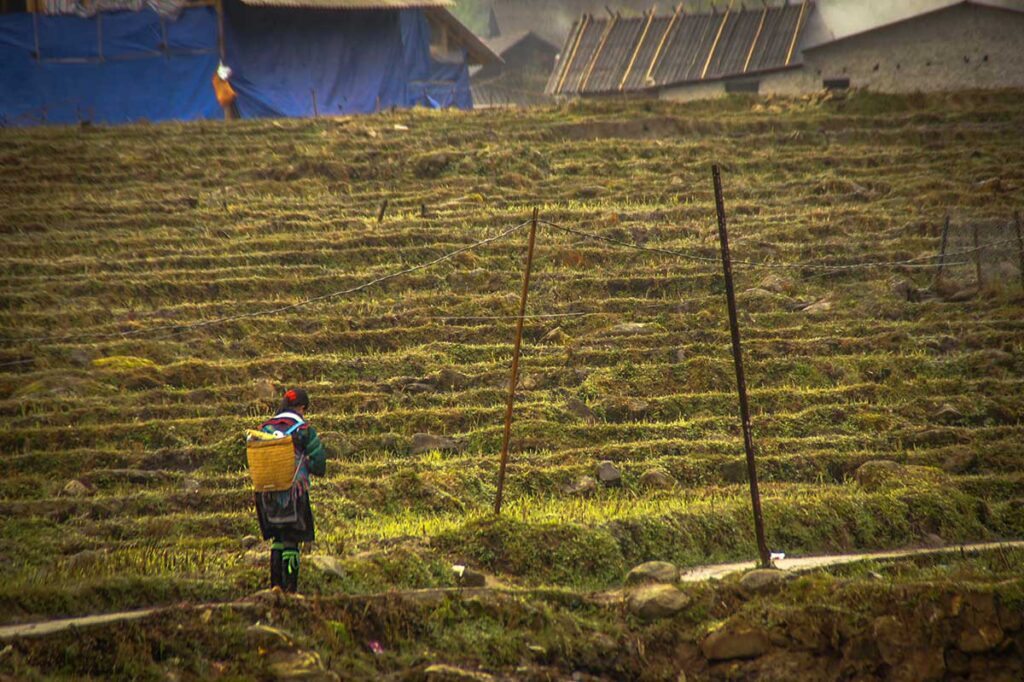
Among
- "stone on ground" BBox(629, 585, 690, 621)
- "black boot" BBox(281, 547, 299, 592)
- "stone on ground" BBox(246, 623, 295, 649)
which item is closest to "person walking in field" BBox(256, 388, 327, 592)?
"black boot" BBox(281, 547, 299, 592)

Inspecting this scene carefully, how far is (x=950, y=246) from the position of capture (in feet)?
68.4

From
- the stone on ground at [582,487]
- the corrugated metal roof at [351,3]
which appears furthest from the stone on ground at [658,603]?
the corrugated metal roof at [351,3]

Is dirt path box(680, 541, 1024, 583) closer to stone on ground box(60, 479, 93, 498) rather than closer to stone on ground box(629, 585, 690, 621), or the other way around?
stone on ground box(629, 585, 690, 621)

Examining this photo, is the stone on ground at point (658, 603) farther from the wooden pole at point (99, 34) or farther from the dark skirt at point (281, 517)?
the wooden pole at point (99, 34)

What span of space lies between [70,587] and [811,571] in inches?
258

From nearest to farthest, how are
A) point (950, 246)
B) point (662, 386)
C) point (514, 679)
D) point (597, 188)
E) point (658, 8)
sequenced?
point (514, 679) → point (662, 386) → point (950, 246) → point (597, 188) → point (658, 8)

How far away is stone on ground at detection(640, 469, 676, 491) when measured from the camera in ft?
48.5

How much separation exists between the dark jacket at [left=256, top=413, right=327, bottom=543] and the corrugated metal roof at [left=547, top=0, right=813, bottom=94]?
24537 mm

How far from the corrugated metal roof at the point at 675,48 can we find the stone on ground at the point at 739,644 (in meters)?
24.1

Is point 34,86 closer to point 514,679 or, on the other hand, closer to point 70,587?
point 70,587

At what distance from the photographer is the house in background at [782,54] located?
2956 centimetres

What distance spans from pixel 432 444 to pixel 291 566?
546cm

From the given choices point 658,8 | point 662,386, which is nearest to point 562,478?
point 662,386

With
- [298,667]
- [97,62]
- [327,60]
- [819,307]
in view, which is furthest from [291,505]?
[327,60]
